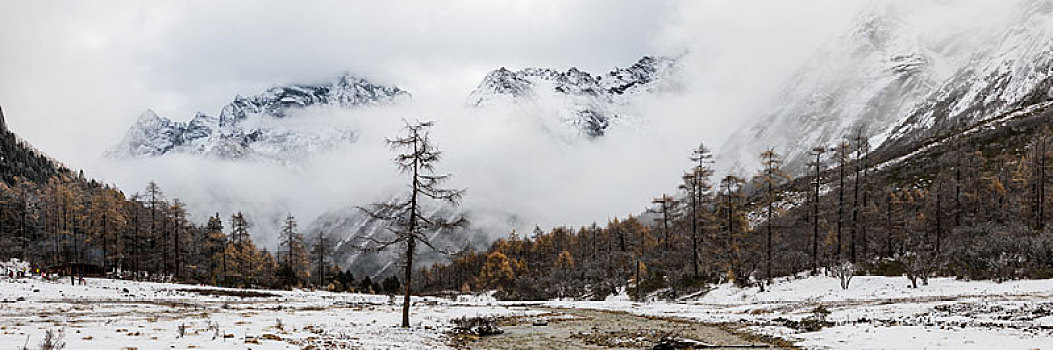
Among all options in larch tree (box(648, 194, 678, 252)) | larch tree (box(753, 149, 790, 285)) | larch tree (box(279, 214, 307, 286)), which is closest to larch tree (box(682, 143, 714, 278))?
larch tree (box(648, 194, 678, 252))

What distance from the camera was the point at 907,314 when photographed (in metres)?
23.8

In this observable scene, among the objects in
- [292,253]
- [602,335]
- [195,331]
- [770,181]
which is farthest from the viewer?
[292,253]

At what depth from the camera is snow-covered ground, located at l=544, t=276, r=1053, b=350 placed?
17344mm

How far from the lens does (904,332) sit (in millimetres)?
19125

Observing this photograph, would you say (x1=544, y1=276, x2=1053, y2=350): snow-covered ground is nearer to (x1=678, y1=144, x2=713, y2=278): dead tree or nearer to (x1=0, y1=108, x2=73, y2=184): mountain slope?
(x1=678, y1=144, x2=713, y2=278): dead tree

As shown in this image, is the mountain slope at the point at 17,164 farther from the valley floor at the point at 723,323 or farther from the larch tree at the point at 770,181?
the larch tree at the point at 770,181

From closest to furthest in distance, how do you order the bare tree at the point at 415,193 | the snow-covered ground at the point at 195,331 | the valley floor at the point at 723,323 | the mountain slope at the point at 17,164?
the snow-covered ground at the point at 195,331, the valley floor at the point at 723,323, the bare tree at the point at 415,193, the mountain slope at the point at 17,164

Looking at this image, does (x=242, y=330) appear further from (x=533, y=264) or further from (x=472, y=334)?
(x=533, y=264)

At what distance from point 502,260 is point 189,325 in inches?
3780

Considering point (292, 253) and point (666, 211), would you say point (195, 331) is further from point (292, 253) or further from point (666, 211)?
point (292, 253)

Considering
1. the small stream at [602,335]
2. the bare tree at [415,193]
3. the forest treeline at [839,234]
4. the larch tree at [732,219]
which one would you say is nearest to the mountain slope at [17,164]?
the forest treeline at [839,234]

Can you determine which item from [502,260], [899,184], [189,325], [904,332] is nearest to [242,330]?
[189,325]

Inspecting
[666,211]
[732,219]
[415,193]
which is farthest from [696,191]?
[415,193]

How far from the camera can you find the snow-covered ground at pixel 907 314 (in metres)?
17.3
